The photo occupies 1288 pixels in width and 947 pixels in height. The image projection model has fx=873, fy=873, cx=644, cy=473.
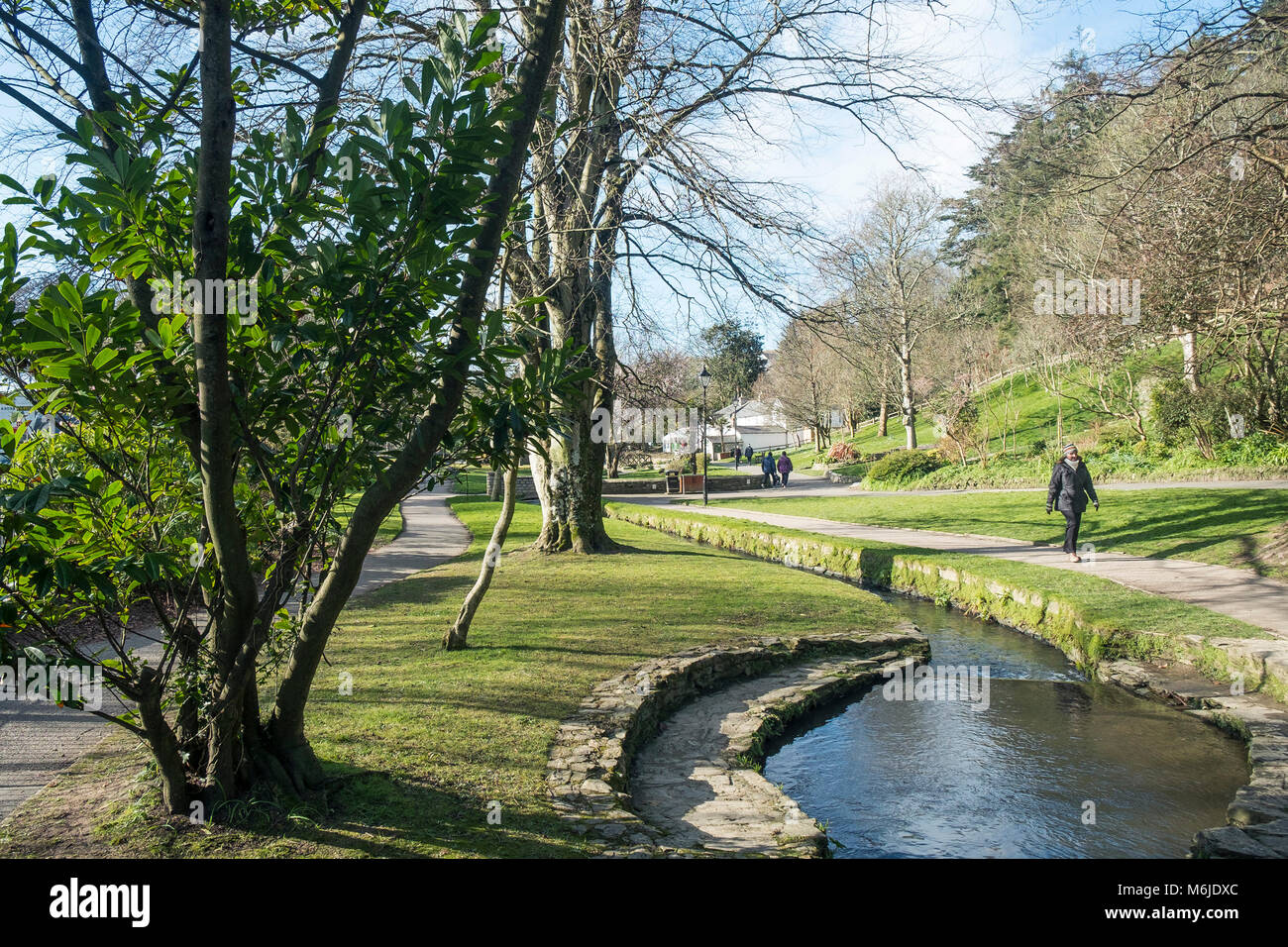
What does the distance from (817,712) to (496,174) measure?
18.4 ft

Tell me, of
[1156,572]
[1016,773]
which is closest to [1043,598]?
[1156,572]

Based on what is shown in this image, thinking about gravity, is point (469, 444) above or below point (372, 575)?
above

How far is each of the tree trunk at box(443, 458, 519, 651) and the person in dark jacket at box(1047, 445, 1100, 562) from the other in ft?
29.1

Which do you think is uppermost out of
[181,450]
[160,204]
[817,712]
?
[160,204]

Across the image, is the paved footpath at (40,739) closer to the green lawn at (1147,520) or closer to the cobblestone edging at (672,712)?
the cobblestone edging at (672,712)

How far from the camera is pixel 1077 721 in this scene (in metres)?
7.16

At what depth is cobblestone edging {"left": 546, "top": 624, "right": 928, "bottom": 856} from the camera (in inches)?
174

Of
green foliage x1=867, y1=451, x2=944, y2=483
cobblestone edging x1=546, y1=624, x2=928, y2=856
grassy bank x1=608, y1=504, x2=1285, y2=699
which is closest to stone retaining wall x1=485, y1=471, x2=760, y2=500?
green foliage x1=867, y1=451, x2=944, y2=483

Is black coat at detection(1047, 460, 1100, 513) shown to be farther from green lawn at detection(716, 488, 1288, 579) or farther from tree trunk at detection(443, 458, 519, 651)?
tree trunk at detection(443, 458, 519, 651)

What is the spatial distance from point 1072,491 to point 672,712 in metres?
8.36

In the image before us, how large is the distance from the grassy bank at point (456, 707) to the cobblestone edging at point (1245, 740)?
10.2ft

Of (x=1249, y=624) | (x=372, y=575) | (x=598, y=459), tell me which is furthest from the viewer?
(x=598, y=459)
